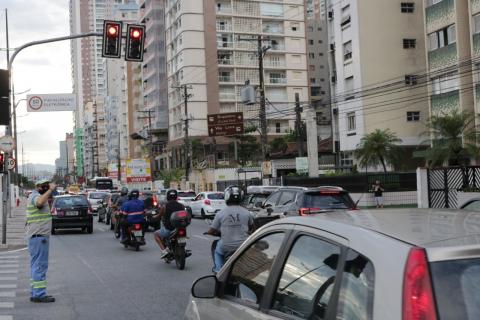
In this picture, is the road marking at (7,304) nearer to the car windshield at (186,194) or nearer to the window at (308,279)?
the window at (308,279)

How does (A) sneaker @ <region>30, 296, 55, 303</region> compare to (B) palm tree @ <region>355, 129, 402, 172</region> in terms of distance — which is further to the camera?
(B) palm tree @ <region>355, 129, 402, 172</region>

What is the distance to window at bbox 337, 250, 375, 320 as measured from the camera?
265cm

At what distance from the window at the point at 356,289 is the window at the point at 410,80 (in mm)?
44927

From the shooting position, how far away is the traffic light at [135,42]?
1748cm

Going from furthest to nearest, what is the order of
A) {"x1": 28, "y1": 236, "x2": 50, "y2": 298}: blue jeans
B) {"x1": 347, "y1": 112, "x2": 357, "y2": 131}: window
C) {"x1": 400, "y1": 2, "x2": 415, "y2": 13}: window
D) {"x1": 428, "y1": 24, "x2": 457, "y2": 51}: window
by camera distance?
{"x1": 347, "y1": 112, "x2": 357, "y2": 131}: window
{"x1": 400, "y1": 2, "x2": 415, "y2": 13}: window
{"x1": 428, "y1": 24, "x2": 457, "y2": 51}: window
{"x1": 28, "y1": 236, "x2": 50, "y2": 298}: blue jeans

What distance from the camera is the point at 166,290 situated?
10.5 meters

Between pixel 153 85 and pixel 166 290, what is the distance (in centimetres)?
8932

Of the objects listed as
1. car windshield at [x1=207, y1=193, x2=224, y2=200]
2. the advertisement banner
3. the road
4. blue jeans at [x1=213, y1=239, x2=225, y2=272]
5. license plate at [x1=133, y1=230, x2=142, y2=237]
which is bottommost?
the road

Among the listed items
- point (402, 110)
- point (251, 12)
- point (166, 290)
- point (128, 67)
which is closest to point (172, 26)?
point (251, 12)

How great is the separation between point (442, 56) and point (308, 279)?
1516 inches

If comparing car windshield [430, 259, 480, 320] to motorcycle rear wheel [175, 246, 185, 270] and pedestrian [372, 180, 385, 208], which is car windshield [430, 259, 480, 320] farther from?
pedestrian [372, 180, 385, 208]

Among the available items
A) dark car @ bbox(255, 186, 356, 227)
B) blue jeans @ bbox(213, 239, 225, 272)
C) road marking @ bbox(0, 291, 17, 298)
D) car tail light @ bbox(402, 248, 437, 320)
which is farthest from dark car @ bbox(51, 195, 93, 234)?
car tail light @ bbox(402, 248, 437, 320)

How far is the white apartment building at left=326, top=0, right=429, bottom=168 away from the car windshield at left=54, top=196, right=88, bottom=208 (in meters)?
26.8

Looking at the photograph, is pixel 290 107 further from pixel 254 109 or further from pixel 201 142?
pixel 201 142
